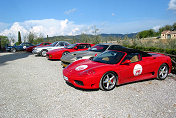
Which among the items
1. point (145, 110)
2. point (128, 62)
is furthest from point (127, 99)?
point (128, 62)

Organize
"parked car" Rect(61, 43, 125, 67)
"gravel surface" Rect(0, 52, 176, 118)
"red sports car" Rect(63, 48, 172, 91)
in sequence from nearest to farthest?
"gravel surface" Rect(0, 52, 176, 118), "red sports car" Rect(63, 48, 172, 91), "parked car" Rect(61, 43, 125, 67)

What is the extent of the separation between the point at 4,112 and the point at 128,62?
3.65 m

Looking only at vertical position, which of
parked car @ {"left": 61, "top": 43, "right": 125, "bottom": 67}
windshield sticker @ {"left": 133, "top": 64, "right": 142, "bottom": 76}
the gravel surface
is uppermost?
parked car @ {"left": 61, "top": 43, "right": 125, "bottom": 67}

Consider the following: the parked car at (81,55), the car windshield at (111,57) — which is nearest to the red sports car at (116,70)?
the car windshield at (111,57)

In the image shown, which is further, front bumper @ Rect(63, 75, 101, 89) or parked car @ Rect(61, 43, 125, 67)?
parked car @ Rect(61, 43, 125, 67)

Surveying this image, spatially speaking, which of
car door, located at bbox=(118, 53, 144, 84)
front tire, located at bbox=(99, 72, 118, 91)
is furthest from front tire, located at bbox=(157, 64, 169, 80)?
front tire, located at bbox=(99, 72, 118, 91)

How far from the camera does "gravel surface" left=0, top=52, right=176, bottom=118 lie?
345cm

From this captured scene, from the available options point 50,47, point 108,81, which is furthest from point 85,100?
point 50,47

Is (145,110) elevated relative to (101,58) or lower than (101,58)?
lower

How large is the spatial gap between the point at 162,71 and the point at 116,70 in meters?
2.29

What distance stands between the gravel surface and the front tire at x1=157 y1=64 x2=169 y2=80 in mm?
262

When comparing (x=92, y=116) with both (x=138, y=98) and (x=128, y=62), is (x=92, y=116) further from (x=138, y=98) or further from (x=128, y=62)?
(x=128, y=62)

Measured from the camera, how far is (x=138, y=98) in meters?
4.28

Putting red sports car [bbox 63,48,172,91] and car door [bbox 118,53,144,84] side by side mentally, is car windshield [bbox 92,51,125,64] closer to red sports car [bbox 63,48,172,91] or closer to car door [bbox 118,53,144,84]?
red sports car [bbox 63,48,172,91]
